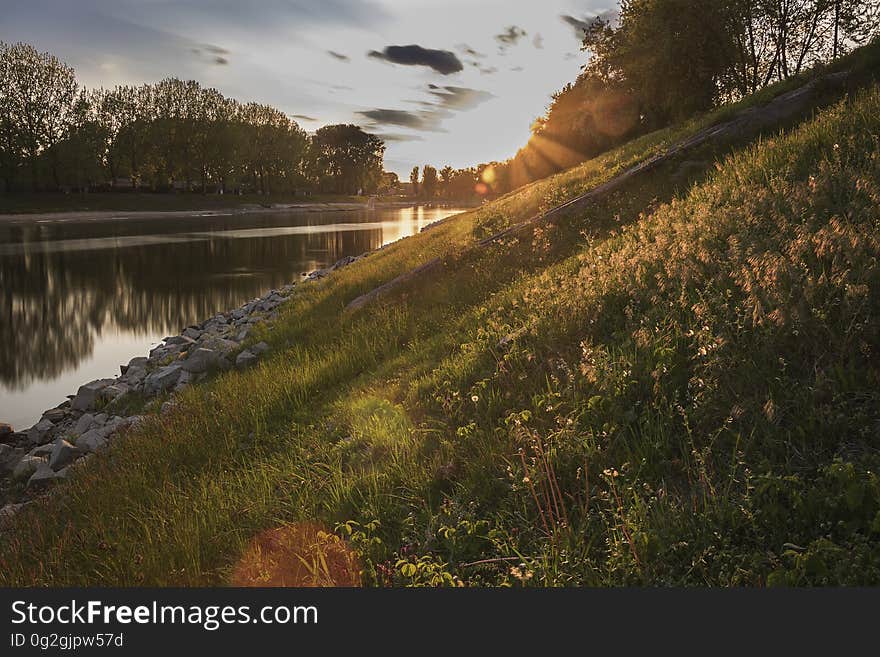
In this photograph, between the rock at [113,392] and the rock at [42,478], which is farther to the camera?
the rock at [113,392]

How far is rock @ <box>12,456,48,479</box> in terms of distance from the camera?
8.86 metres

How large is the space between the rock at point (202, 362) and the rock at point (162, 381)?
270 mm

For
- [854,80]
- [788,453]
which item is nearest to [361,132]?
[854,80]

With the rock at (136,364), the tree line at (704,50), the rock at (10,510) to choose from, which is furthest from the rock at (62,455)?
the tree line at (704,50)

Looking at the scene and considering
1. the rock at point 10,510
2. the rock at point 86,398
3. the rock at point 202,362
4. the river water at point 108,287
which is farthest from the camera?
the river water at point 108,287

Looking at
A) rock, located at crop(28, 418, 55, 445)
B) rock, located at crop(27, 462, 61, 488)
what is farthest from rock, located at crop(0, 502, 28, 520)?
rock, located at crop(28, 418, 55, 445)

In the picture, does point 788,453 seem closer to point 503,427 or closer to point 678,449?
point 678,449

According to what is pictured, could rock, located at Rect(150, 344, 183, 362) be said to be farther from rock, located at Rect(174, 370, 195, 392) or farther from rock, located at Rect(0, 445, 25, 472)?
rock, located at Rect(0, 445, 25, 472)

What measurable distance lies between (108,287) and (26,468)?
2470 cm

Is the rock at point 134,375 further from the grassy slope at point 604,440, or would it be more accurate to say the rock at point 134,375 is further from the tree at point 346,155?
the tree at point 346,155

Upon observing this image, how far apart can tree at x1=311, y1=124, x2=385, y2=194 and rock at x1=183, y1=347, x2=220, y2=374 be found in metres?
149

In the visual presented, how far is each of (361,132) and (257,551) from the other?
170941 mm

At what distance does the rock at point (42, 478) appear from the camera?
827 centimetres

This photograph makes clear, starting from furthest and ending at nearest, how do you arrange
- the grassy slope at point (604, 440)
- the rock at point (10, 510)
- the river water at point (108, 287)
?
the river water at point (108, 287) → the rock at point (10, 510) → the grassy slope at point (604, 440)
